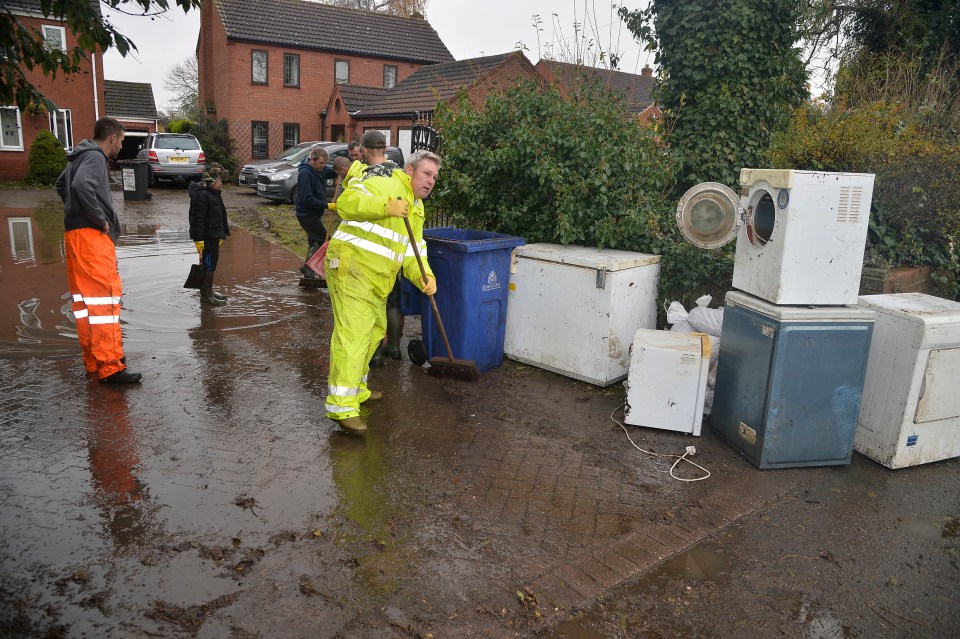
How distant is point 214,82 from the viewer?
33.9 m

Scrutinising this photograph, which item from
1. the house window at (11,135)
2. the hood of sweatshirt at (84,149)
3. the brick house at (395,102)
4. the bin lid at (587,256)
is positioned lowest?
the bin lid at (587,256)

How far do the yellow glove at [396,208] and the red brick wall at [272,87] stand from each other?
91.6 ft

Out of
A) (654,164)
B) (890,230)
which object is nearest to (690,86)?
(654,164)

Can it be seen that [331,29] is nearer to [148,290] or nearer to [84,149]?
[148,290]

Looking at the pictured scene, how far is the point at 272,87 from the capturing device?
3098 centimetres

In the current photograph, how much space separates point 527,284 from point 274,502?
10.1 ft

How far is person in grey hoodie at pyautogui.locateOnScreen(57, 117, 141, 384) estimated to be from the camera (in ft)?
17.2

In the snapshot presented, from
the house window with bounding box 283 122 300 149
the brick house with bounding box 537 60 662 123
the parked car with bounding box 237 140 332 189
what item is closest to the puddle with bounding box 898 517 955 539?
the brick house with bounding box 537 60 662 123

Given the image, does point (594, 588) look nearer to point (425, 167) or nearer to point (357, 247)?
point (357, 247)

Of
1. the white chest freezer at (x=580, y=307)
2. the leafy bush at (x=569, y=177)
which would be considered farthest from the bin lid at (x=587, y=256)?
the leafy bush at (x=569, y=177)

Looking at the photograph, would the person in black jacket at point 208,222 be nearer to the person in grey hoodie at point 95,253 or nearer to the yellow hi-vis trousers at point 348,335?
the person in grey hoodie at point 95,253

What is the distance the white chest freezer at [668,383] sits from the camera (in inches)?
195

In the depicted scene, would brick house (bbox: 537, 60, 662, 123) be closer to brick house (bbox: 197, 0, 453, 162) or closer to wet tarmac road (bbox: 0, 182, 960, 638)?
wet tarmac road (bbox: 0, 182, 960, 638)

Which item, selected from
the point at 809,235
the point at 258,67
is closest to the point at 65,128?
the point at 258,67
